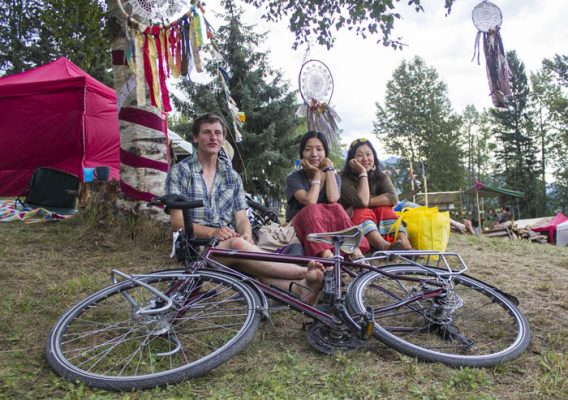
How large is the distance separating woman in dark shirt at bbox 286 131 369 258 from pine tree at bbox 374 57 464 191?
102 ft

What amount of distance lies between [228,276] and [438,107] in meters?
33.9

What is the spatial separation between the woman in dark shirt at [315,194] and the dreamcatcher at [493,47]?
3015 mm

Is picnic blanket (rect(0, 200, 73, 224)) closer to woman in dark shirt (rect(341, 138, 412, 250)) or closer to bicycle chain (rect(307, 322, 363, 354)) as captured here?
woman in dark shirt (rect(341, 138, 412, 250))

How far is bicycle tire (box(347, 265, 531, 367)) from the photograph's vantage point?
2.08 meters

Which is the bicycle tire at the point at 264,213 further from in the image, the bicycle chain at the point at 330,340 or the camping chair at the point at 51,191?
the camping chair at the point at 51,191

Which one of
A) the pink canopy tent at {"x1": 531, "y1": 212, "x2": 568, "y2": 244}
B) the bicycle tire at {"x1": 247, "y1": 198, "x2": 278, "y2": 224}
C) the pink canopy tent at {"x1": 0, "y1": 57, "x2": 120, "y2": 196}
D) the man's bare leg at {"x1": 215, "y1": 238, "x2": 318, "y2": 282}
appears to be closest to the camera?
the man's bare leg at {"x1": 215, "y1": 238, "x2": 318, "y2": 282}

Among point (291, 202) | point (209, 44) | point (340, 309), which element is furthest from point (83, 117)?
point (340, 309)

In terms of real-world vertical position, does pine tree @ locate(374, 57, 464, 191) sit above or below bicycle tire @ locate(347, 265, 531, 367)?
above

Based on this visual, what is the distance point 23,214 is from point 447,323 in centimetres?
660

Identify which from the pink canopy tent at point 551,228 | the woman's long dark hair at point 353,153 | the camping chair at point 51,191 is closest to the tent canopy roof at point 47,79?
the camping chair at point 51,191

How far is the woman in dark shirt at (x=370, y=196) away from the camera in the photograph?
12.3 ft

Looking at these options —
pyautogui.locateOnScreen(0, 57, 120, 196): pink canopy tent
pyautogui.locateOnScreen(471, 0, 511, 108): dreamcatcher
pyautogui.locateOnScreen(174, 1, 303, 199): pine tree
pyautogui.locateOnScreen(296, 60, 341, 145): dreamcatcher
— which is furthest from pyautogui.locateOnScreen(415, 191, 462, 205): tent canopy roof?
pyautogui.locateOnScreen(0, 57, 120, 196): pink canopy tent

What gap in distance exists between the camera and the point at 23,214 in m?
6.57

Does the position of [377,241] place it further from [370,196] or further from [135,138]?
[135,138]
